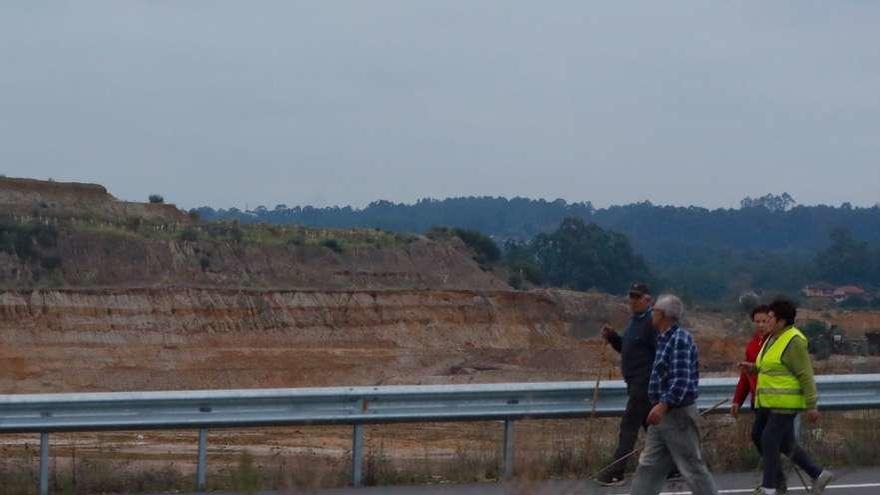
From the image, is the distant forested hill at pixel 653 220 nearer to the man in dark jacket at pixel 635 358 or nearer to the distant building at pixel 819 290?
the distant building at pixel 819 290

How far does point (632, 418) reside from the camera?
11727 millimetres

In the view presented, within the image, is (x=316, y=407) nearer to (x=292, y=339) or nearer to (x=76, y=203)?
(x=292, y=339)

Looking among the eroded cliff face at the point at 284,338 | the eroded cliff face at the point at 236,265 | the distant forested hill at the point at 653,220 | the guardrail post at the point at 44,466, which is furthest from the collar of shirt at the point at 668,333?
the distant forested hill at the point at 653,220

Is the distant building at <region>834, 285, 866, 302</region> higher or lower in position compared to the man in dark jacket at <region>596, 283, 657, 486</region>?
lower

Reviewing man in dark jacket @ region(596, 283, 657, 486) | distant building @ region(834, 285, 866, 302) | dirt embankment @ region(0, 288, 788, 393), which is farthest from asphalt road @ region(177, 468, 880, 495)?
distant building @ region(834, 285, 866, 302)

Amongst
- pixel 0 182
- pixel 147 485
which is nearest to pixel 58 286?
pixel 0 182

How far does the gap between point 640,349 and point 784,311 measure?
4.82ft

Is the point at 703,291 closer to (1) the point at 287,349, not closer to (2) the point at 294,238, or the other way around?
(2) the point at 294,238

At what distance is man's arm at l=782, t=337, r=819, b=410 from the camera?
34.1 feet

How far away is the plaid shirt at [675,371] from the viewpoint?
9.75m


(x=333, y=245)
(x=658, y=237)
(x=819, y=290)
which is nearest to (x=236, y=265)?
(x=333, y=245)

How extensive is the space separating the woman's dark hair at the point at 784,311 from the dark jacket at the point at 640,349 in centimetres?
127

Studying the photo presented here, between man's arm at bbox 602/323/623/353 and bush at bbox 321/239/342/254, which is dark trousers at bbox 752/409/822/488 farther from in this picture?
bush at bbox 321/239/342/254

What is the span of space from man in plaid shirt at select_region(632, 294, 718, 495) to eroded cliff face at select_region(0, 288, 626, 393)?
2573 cm
